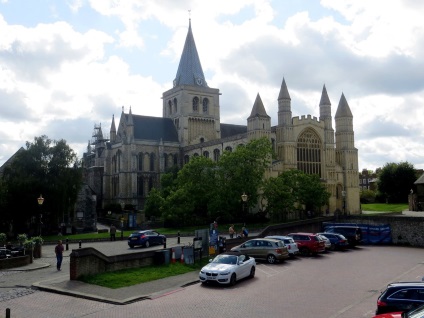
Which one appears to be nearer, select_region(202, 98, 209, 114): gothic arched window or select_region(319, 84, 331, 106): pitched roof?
select_region(319, 84, 331, 106): pitched roof

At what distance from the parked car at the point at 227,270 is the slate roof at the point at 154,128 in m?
62.6

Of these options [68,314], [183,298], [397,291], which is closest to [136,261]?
[183,298]

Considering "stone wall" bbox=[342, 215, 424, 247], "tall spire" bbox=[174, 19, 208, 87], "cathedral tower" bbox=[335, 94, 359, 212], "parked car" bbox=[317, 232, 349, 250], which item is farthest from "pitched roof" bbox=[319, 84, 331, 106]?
"parked car" bbox=[317, 232, 349, 250]

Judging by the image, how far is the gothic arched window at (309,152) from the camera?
71.4 metres

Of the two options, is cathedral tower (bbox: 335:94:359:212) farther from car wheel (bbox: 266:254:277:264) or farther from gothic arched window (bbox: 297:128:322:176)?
car wheel (bbox: 266:254:277:264)

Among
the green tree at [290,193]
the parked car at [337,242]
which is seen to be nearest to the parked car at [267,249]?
the parked car at [337,242]

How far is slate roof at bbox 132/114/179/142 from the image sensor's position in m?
85.1

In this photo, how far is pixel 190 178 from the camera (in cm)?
5625

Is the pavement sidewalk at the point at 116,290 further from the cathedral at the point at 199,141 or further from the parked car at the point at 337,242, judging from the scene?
the cathedral at the point at 199,141

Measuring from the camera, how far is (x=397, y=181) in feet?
314

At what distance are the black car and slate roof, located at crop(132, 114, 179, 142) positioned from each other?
2837 inches

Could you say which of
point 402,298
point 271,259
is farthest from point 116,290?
point 402,298

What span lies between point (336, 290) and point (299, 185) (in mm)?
36928

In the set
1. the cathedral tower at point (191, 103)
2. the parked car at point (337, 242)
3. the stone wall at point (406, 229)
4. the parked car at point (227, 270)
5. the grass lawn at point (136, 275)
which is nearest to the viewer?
the parked car at point (227, 270)
